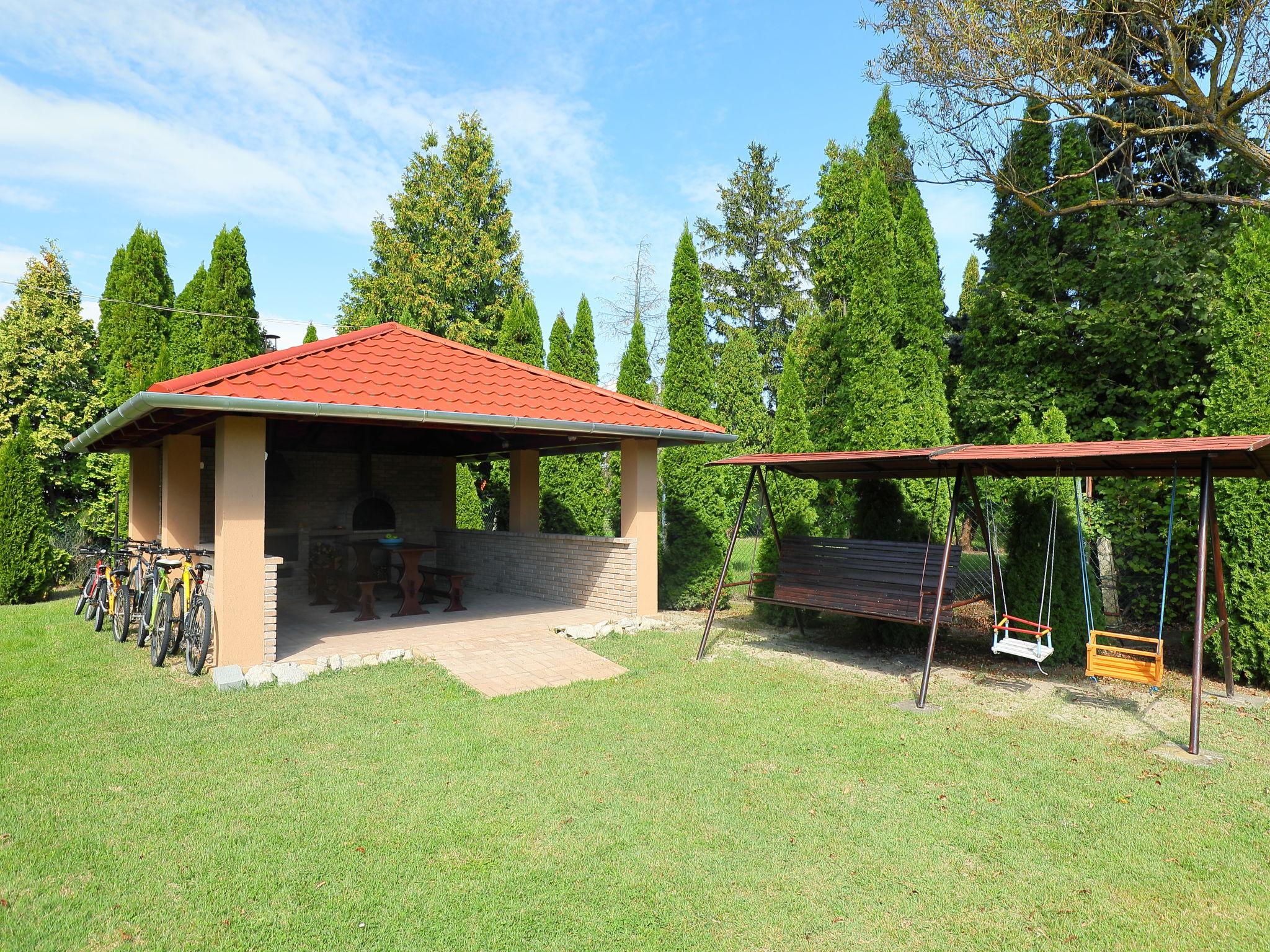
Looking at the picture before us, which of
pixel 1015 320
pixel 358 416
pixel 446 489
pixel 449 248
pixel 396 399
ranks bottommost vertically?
pixel 446 489

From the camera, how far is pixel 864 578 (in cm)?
755

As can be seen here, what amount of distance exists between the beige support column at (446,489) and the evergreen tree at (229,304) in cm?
531

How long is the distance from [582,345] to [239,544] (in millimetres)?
9807

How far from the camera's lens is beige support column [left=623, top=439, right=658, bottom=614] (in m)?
9.39

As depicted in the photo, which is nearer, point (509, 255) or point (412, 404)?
point (412, 404)

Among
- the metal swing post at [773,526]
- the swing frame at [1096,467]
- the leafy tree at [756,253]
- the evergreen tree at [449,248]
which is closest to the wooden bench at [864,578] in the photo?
the metal swing post at [773,526]

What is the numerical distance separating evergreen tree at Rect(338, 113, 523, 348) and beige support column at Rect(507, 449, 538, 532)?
12323 mm

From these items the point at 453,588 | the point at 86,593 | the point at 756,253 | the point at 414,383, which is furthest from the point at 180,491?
the point at 756,253

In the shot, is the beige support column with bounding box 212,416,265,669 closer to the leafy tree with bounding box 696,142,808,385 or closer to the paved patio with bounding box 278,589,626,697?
the paved patio with bounding box 278,589,626,697

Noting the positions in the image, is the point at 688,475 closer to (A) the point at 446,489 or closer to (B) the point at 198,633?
(A) the point at 446,489

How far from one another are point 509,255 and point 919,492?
19.1 m

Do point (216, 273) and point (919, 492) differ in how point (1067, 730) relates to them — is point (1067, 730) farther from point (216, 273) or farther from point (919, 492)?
point (216, 273)

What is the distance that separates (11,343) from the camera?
13.1 m

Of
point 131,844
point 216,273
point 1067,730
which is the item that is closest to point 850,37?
point 1067,730
